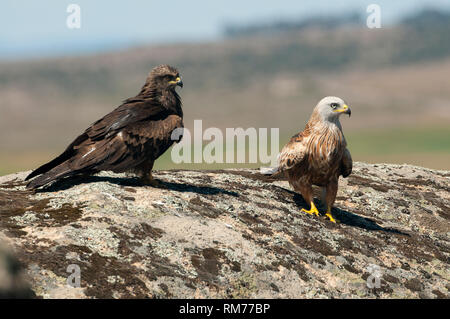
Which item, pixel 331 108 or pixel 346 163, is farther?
pixel 346 163

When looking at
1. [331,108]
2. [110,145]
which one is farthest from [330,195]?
[110,145]

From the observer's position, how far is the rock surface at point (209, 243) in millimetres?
9398

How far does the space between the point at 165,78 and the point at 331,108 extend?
351 centimetres

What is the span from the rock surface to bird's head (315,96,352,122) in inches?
76.8

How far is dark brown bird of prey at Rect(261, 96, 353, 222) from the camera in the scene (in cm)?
1352

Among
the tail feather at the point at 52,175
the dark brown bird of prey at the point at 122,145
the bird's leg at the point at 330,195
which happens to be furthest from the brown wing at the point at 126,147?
the bird's leg at the point at 330,195

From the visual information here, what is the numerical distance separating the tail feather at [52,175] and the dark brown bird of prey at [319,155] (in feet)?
14.0

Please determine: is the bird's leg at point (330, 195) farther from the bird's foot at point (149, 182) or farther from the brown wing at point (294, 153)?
the bird's foot at point (149, 182)

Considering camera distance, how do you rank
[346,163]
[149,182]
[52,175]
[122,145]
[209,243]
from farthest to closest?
1. [346,163]
2. [149,182]
3. [122,145]
4. [52,175]
5. [209,243]

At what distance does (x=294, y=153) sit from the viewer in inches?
536

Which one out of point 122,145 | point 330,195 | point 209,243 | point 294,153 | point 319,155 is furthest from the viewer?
point 330,195

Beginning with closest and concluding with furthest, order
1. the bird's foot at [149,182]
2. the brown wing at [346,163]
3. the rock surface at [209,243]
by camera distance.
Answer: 1. the rock surface at [209,243]
2. the bird's foot at [149,182]
3. the brown wing at [346,163]

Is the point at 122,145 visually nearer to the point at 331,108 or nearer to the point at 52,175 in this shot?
the point at 52,175

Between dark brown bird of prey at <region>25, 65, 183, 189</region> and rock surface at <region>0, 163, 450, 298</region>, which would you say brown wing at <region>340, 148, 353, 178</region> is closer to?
rock surface at <region>0, 163, 450, 298</region>
